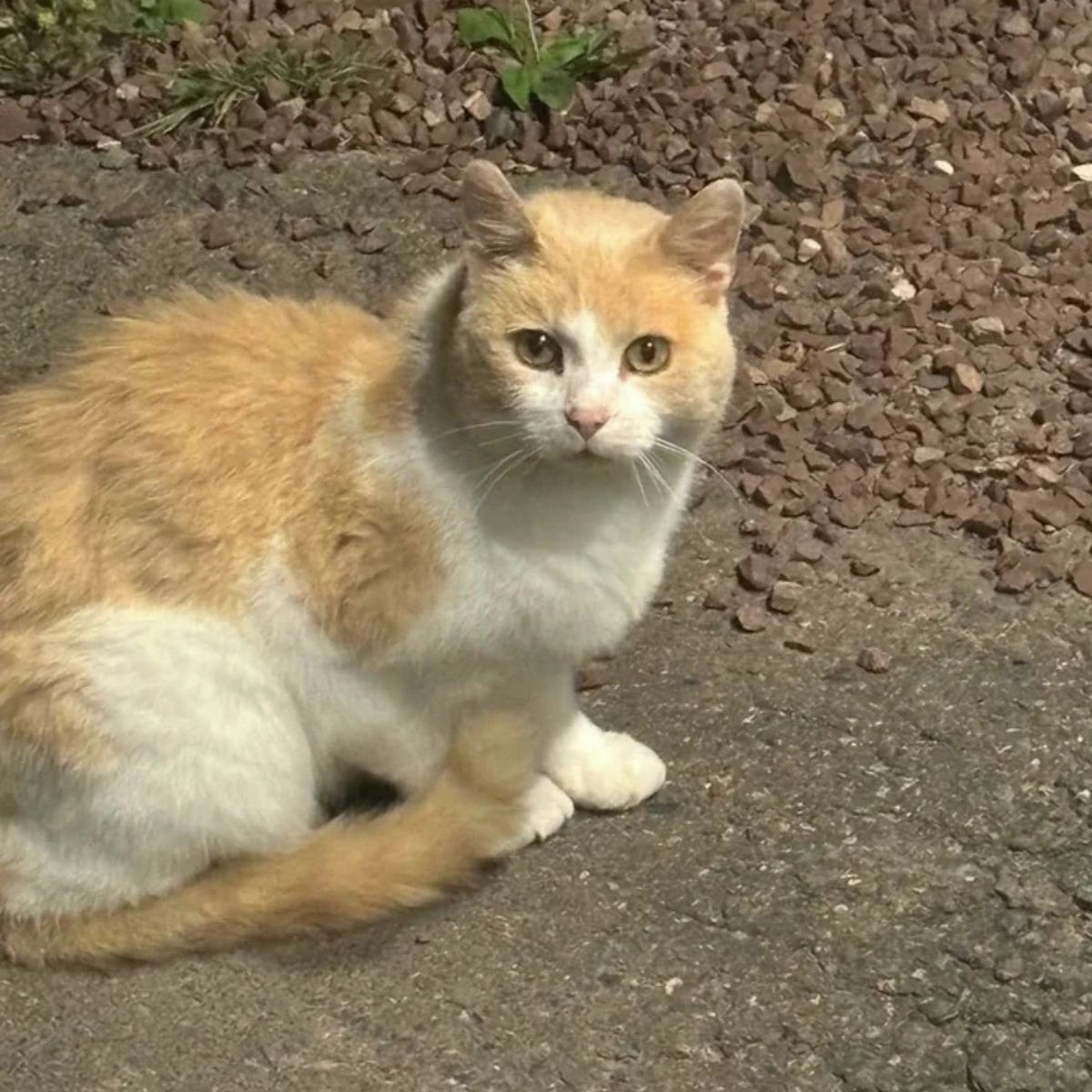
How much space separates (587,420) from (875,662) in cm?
75

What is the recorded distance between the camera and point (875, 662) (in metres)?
2.05

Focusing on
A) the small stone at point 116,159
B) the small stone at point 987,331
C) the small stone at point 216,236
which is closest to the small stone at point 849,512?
the small stone at point 987,331

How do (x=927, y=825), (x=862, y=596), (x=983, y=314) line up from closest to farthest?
(x=927, y=825) → (x=862, y=596) → (x=983, y=314)

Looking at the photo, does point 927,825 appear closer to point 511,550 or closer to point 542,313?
point 511,550

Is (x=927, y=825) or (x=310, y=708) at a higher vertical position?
(x=310, y=708)

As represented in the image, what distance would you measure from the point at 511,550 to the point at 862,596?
719 millimetres

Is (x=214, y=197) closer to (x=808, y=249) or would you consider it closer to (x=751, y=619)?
(x=808, y=249)

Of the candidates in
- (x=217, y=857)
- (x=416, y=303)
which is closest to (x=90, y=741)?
(x=217, y=857)

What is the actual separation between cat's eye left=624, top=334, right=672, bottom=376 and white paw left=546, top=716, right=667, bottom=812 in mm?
551

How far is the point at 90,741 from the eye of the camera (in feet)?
5.15

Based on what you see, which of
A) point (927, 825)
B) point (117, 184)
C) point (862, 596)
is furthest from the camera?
point (117, 184)

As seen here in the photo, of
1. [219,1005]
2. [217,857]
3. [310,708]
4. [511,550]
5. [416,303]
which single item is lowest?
[219,1005]

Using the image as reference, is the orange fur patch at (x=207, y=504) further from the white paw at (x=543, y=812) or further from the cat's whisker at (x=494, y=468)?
the white paw at (x=543, y=812)

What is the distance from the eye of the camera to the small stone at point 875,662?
204 cm
